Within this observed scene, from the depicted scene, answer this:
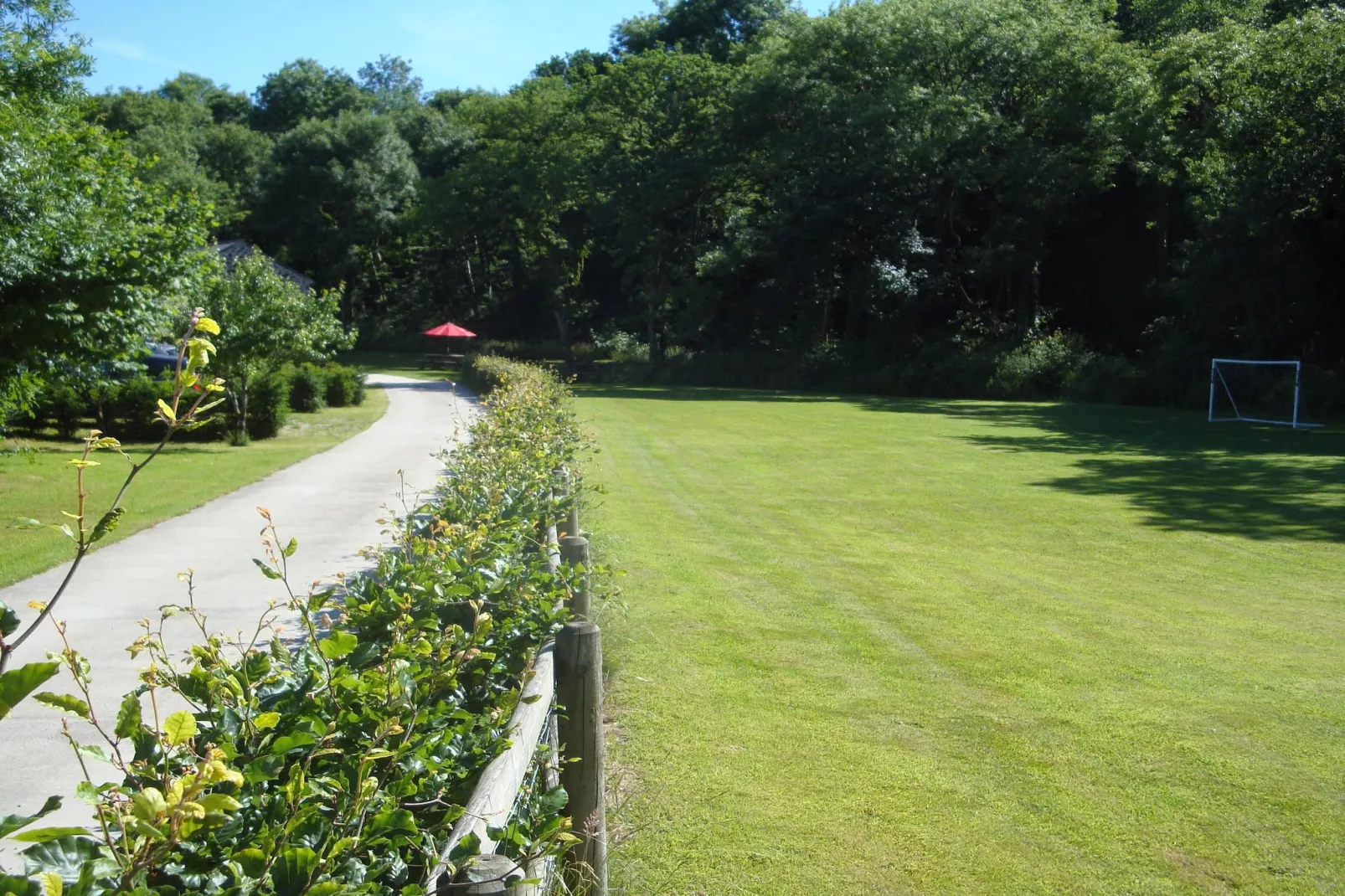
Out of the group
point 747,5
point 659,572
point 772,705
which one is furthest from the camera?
point 747,5

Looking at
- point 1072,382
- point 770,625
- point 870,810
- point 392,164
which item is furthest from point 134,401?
point 392,164

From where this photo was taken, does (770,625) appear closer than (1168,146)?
Yes

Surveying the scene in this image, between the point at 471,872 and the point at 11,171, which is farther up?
the point at 11,171

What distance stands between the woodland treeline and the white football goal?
2.65 ft

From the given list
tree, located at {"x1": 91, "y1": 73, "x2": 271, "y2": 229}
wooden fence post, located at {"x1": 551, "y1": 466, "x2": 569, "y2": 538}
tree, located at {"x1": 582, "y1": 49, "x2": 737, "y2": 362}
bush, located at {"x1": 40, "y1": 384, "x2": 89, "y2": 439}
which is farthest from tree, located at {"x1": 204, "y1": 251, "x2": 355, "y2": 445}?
tree, located at {"x1": 91, "y1": 73, "x2": 271, "y2": 229}

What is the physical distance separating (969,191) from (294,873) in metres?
40.1

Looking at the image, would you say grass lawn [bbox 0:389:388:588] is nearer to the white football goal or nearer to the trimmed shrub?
the trimmed shrub

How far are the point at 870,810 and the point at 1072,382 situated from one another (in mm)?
32605

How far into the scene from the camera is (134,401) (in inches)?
837

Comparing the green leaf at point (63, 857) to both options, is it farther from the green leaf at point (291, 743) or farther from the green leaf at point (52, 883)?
the green leaf at point (291, 743)

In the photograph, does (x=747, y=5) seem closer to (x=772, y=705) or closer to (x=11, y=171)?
(x=11, y=171)

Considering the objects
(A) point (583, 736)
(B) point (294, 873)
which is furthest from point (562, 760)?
(B) point (294, 873)

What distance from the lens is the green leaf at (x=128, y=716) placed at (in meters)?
1.98

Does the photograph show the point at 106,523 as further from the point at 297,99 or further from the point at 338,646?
the point at 297,99
